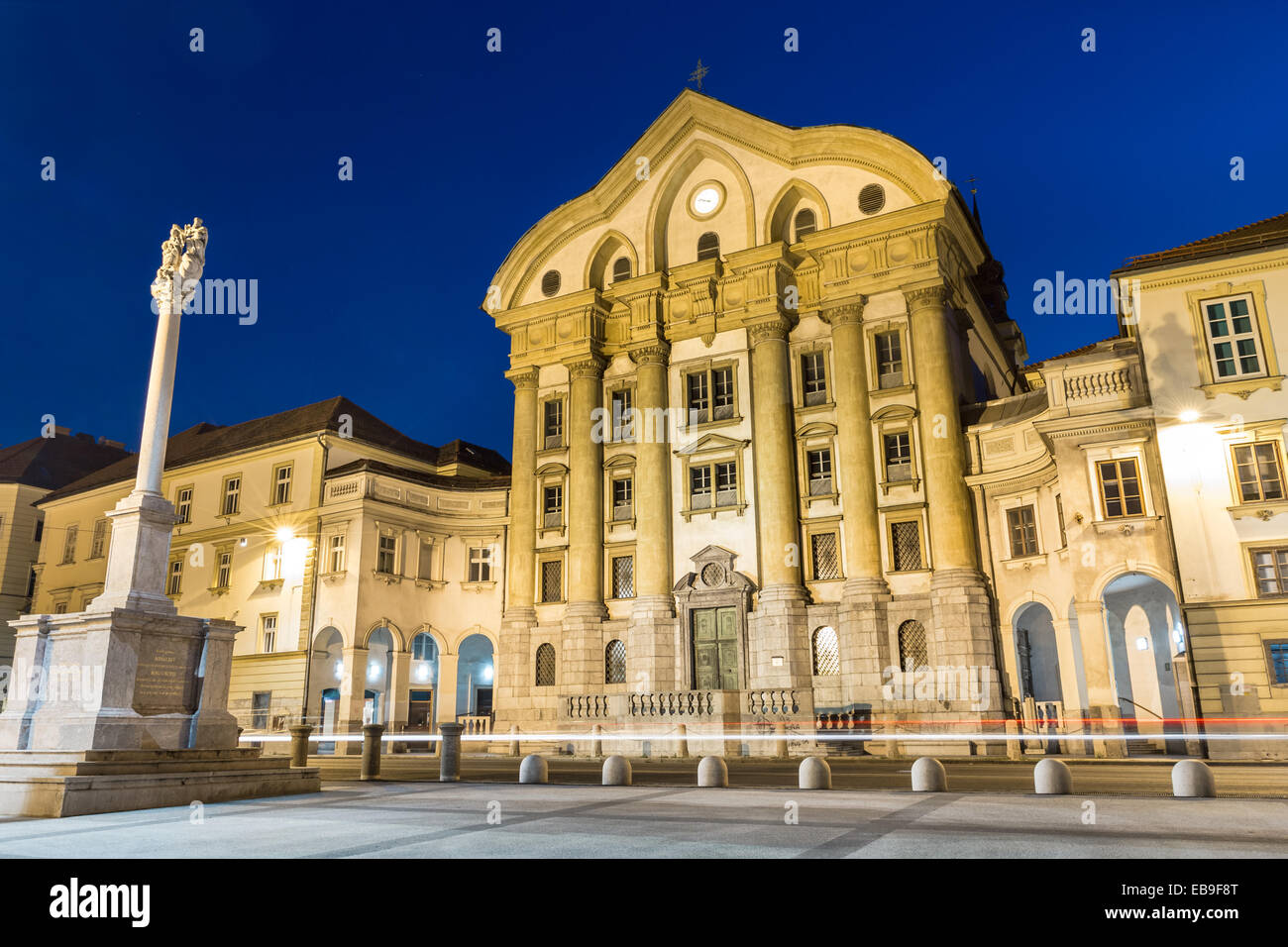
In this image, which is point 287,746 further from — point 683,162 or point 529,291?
point 683,162

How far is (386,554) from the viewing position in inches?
1597

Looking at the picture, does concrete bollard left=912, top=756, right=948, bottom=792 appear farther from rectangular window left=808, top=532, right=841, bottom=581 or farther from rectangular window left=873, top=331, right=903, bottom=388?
rectangular window left=873, top=331, right=903, bottom=388

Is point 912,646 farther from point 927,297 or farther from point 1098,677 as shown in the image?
point 927,297

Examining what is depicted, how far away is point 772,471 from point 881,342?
6.35 m

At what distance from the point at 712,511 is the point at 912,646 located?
9.16m

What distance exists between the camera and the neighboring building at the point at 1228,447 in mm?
22812

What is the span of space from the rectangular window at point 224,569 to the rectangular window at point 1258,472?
41371 mm

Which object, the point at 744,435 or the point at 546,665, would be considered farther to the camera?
the point at 546,665

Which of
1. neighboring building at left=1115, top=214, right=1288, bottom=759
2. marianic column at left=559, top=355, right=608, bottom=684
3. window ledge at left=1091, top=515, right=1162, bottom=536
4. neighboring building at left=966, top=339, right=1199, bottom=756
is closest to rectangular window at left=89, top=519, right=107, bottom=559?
marianic column at left=559, top=355, right=608, bottom=684

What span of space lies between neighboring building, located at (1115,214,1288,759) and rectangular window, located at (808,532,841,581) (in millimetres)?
11967

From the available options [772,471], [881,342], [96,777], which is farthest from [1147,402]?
[96,777]

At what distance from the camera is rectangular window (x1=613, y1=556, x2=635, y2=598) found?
37.8m

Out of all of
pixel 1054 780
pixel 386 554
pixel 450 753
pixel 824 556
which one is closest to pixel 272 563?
pixel 386 554
